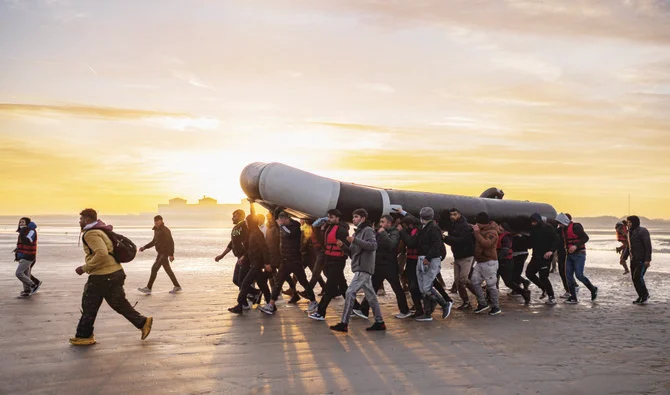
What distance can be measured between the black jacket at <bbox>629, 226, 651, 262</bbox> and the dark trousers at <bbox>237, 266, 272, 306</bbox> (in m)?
7.45

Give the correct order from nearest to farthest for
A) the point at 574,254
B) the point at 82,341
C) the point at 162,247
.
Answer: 1. the point at 82,341
2. the point at 574,254
3. the point at 162,247

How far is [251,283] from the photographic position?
10.8 metres

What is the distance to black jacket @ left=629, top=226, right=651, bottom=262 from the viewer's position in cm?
1217

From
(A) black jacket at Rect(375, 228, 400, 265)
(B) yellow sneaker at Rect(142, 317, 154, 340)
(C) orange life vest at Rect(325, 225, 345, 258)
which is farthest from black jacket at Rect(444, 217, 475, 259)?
(B) yellow sneaker at Rect(142, 317, 154, 340)

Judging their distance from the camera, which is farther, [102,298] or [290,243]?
[290,243]

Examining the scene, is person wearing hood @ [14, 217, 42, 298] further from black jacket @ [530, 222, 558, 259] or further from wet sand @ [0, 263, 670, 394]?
black jacket @ [530, 222, 558, 259]

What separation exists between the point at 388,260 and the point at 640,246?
5.65 metres

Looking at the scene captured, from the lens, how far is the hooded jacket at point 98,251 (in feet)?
26.6

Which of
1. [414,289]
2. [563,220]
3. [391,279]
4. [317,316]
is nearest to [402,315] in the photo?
[414,289]

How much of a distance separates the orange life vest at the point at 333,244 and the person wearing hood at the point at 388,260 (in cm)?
71

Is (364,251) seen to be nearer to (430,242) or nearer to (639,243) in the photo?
(430,242)

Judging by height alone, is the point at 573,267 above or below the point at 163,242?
below

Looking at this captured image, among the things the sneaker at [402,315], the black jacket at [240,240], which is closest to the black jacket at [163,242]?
the black jacket at [240,240]

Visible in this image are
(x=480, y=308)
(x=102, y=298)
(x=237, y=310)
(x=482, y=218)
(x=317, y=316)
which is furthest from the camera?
(x=480, y=308)
